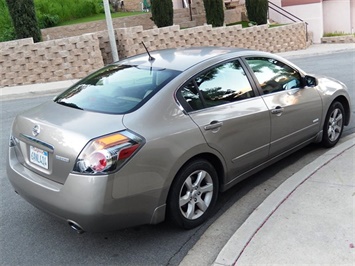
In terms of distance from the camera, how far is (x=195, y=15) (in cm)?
2120

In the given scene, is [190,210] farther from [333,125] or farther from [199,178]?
[333,125]

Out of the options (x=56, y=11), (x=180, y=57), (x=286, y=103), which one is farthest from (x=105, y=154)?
(x=56, y=11)

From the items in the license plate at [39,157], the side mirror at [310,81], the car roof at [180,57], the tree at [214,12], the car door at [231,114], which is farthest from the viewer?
the tree at [214,12]

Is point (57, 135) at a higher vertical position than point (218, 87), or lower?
lower

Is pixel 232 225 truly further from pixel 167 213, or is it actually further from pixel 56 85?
pixel 56 85

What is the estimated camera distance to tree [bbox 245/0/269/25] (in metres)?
19.6

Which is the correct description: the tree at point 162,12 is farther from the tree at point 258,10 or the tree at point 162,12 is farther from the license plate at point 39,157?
the license plate at point 39,157

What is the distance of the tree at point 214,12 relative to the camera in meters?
18.2

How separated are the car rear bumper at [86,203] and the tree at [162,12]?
14567 mm

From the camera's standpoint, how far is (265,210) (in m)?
3.77

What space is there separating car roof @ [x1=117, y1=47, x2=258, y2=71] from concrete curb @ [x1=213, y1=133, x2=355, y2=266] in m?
1.46

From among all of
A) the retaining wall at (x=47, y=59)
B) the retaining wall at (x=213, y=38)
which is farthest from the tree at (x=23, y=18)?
the retaining wall at (x=213, y=38)

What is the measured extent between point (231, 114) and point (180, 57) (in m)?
0.81

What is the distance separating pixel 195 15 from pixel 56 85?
1081 cm
